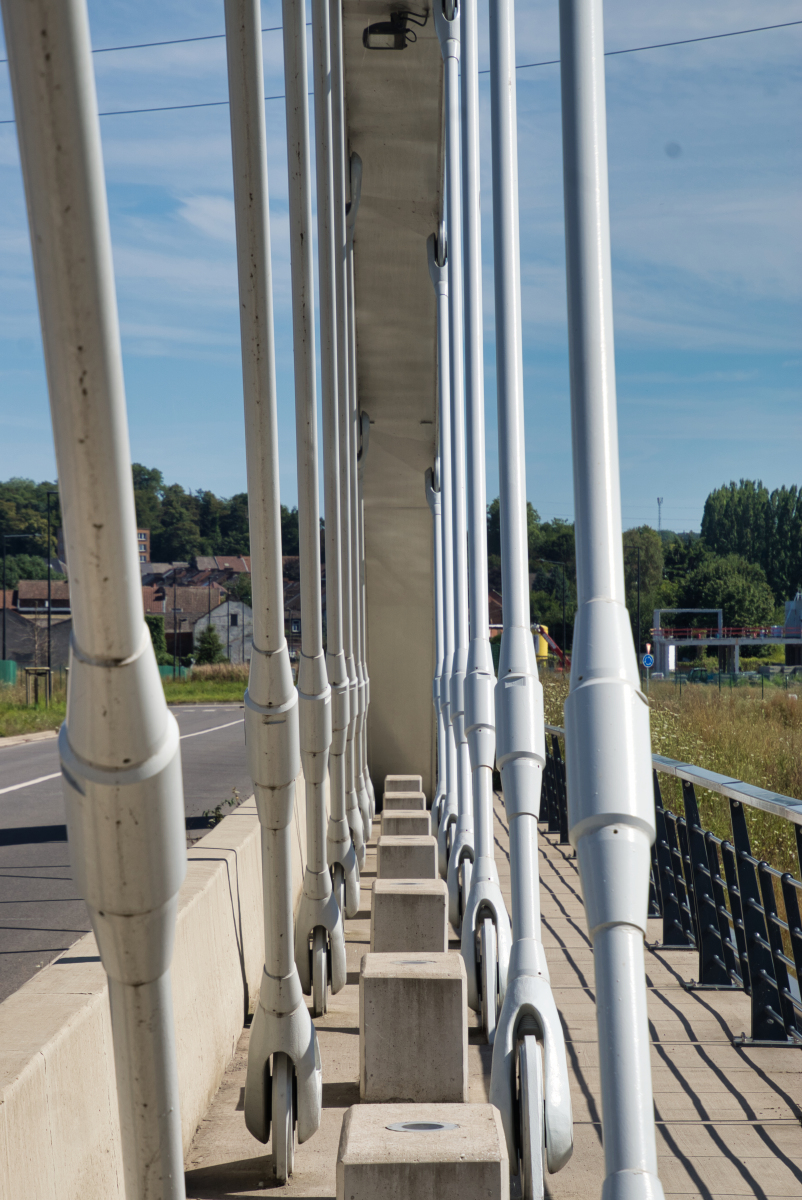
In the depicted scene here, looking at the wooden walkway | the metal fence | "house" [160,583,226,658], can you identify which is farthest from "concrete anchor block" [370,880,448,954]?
"house" [160,583,226,658]

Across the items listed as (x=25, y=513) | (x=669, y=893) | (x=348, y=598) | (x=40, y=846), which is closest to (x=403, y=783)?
(x=348, y=598)

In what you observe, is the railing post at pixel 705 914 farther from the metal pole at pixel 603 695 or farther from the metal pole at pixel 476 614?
the metal pole at pixel 603 695

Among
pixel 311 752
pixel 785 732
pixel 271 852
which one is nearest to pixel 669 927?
pixel 311 752

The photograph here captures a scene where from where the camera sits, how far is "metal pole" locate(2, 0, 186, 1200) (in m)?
1.18

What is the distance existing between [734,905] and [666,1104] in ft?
5.05

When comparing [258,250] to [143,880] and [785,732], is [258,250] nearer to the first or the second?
[143,880]

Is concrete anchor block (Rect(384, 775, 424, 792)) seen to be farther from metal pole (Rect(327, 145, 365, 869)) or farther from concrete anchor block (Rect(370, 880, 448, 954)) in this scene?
concrete anchor block (Rect(370, 880, 448, 954))

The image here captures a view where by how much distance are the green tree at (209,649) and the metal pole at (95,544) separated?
82942mm

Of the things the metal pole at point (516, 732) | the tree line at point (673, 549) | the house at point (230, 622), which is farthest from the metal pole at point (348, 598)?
the house at point (230, 622)

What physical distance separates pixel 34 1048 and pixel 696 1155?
2482 mm

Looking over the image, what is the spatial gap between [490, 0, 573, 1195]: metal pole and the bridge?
0.01 metres

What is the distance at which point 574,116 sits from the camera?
2098mm

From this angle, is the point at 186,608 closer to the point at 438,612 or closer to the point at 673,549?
the point at 673,549

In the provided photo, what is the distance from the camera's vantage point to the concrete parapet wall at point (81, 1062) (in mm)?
2180
